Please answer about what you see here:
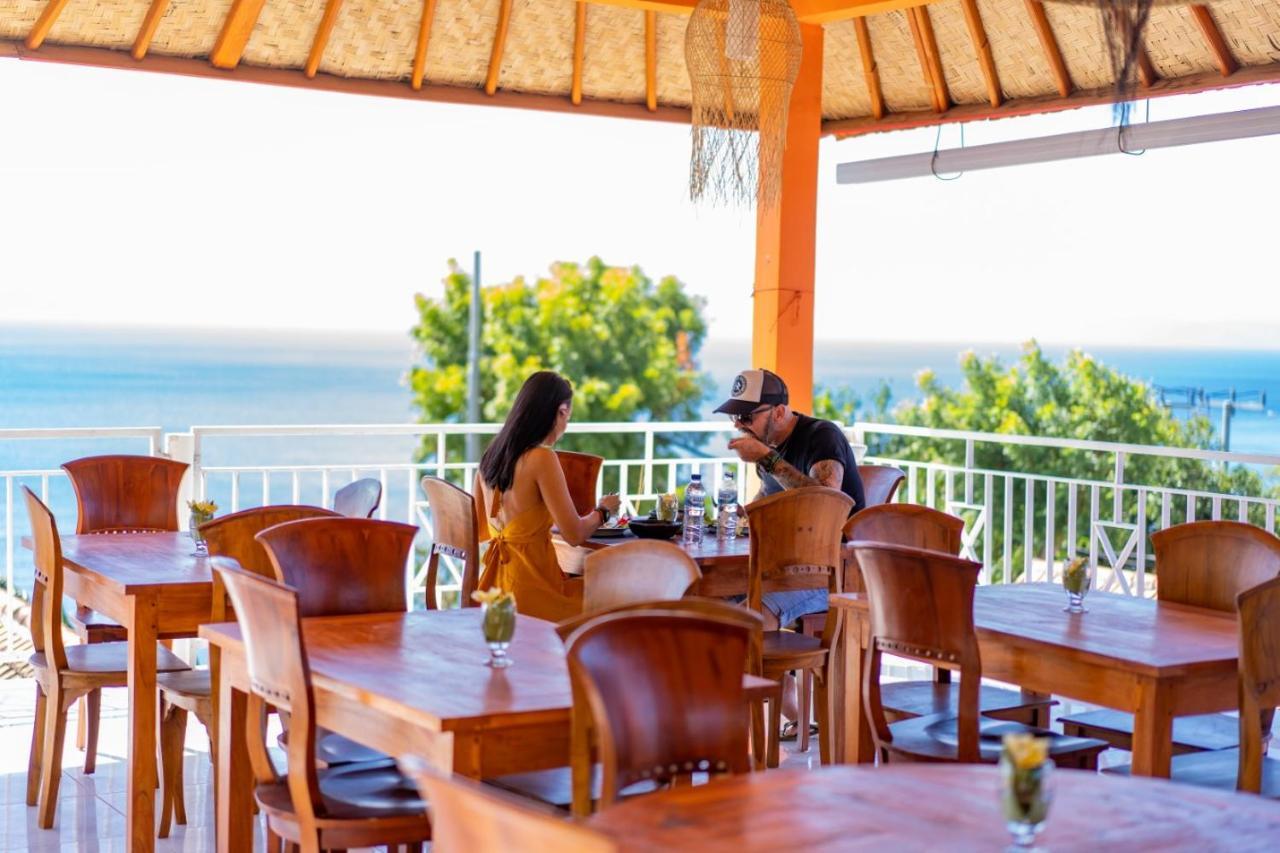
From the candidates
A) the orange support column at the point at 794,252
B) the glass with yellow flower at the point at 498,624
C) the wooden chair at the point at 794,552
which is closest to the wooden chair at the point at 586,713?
the glass with yellow flower at the point at 498,624

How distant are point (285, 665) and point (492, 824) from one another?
1531mm

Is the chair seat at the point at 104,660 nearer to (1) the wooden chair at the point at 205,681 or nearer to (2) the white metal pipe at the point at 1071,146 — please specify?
(1) the wooden chair at the point at 205,681

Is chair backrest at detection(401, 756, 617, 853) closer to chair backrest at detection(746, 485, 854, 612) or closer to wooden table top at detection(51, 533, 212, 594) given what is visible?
wooden table top at detection(51, 533, 212, 594)

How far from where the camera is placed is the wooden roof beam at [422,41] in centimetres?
759

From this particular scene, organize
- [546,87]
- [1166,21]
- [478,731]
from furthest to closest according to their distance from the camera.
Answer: [546,87], [1166,21], [478,731]

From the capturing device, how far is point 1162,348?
40.1m

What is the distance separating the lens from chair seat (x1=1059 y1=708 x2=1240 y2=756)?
4008 millimetres

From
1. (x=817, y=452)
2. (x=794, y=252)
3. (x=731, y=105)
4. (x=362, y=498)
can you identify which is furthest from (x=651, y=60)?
(x=362, y=498)

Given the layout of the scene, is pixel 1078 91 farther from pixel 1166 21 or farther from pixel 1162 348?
pixel 1162 348

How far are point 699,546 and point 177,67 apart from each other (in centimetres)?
359

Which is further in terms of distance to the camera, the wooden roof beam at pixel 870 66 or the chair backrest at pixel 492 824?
the wooden roof beam at pixel 870 66

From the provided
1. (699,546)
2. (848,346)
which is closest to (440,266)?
(848,346)

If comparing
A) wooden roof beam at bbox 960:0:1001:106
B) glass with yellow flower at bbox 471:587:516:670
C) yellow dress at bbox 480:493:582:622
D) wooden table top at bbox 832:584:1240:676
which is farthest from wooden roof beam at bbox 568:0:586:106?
glass with yellow flower at bbox 471:587:516:670

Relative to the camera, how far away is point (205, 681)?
4.68m
